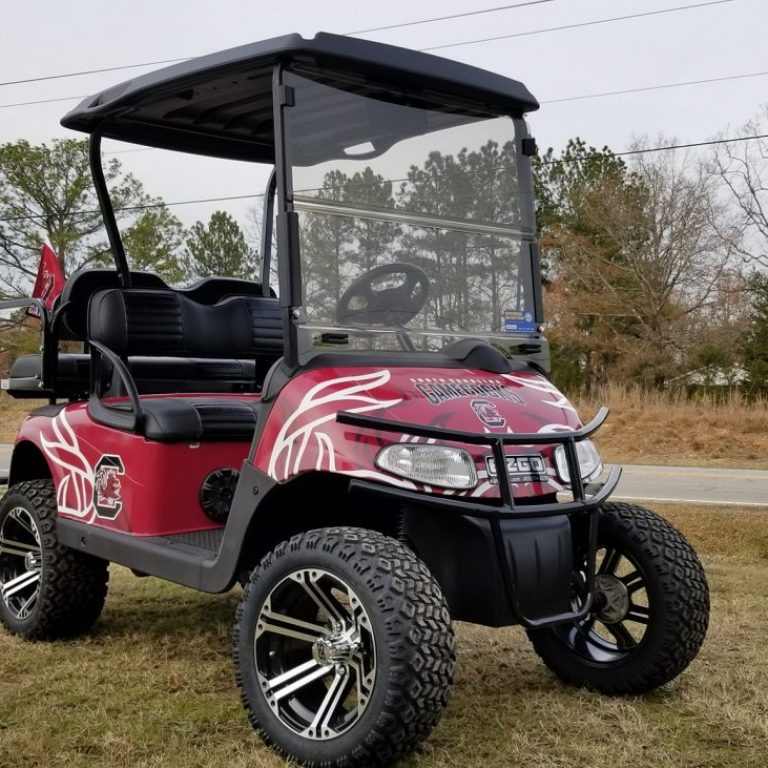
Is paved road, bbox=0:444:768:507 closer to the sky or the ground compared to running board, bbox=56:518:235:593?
closer to the ground

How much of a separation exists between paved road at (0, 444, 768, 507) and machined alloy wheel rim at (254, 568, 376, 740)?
719cm

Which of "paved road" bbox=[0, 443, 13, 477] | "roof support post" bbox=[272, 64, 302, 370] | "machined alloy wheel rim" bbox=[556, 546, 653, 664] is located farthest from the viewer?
"paved road" bbox=[0, 443, 13, 477]

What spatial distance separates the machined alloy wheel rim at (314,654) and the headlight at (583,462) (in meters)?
0.79

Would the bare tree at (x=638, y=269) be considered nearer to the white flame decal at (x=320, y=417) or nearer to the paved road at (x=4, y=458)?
the paved road at (x=4, y=458)

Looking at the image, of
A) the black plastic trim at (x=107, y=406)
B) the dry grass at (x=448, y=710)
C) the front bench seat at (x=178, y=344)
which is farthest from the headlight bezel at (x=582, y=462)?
the black plastic trim at (x=107, y=406)

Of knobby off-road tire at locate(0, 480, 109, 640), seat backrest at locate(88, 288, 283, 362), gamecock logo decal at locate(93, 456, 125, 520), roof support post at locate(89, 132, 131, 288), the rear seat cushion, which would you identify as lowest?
knobby off-road tire at locate(0, 480, 109, 640)

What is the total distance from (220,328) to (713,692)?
8.83ft

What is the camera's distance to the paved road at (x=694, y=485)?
10.3 metres

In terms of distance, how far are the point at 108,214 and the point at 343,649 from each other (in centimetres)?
264

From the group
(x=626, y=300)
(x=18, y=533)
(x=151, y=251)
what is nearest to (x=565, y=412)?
(x=18, y=533)

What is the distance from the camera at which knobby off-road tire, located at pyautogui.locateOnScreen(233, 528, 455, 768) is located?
2836 mm

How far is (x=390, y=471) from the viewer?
3.05 m

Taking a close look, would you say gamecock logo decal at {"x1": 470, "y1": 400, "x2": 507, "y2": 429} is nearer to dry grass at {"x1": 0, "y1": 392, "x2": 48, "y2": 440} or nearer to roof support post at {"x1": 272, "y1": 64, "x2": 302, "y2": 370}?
roof support post at {"x1": 272, "y1": 64, "x2": 302, "y2": 370}

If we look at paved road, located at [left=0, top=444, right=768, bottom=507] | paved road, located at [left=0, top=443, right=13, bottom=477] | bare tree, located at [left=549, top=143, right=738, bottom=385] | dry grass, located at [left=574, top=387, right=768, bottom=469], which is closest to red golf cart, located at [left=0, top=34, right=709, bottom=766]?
paved road, located at [left=0, top=444, right=768, bottom=507]
